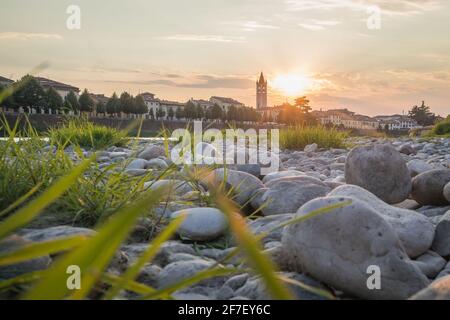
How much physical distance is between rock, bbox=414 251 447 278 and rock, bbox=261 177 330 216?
0.84 m

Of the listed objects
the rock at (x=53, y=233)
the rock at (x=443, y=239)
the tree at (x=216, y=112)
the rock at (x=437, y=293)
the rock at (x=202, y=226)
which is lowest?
the rock at (x=443, y=239)

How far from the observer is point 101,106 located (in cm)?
5578

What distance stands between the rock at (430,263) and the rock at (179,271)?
102 centimetres

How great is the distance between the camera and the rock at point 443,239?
2.45 meters

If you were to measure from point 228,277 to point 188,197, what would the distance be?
1.24m

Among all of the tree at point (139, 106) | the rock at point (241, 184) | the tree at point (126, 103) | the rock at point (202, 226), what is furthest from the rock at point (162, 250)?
the tree at point (139, 106)

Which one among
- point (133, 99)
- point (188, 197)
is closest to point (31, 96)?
point (133, 99)

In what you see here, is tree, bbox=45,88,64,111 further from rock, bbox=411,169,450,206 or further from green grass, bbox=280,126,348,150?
rock, bbox=411,169,450,206

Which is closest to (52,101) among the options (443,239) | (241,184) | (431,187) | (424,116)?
(241,184)

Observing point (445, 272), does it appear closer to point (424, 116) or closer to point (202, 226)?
point (202, 226)

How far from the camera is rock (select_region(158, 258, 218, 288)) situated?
1790mm

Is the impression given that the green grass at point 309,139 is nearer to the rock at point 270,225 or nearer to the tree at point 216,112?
the rock at point 270,225
